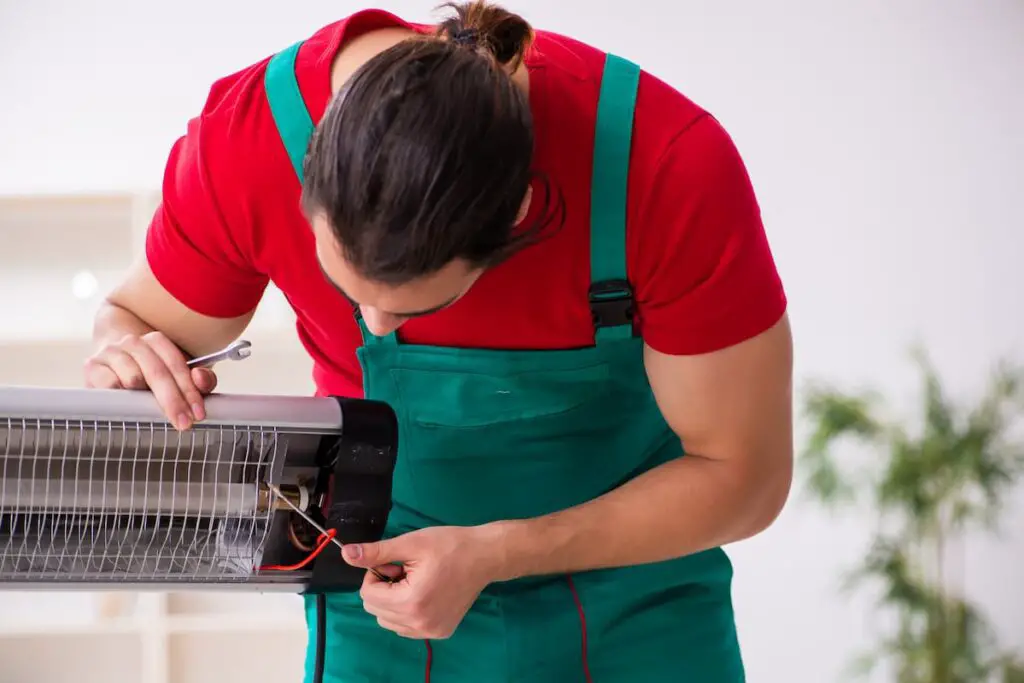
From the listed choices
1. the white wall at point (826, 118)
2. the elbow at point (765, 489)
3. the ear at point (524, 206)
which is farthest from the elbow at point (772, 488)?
the white wall at point (826, 118)

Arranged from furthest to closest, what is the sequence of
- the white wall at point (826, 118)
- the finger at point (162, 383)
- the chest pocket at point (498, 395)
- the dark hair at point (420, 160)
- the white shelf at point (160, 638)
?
the white wall at point (826, 118)
the white shelf at point (160, 638)
the chest pocket at point (498, 395)
the finger at point (162, 383)
the dark hair at point (420, 160)

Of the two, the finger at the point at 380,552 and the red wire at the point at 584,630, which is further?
the red wire at the point at 584,630

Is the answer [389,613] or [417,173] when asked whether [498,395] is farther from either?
[417,173]

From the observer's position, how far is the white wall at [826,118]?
117 inches

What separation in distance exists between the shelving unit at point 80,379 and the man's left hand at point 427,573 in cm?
166

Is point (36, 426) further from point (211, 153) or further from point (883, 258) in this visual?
point (883, 258)

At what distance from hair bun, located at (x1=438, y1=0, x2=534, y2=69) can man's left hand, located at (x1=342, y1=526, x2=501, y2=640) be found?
0.42m

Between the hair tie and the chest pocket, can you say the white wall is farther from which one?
the hair tie

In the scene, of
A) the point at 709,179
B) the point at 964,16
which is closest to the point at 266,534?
the point at 709,179

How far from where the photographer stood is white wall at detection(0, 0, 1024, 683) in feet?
9.76

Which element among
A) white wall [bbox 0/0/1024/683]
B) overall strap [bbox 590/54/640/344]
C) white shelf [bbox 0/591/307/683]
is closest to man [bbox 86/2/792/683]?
overall strap [bbox 590/54/640/344]

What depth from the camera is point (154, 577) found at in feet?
3.29

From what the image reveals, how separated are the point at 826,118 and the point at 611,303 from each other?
2.11 meters

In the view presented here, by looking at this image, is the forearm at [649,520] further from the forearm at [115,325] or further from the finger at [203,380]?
the forearm at [115,325]
